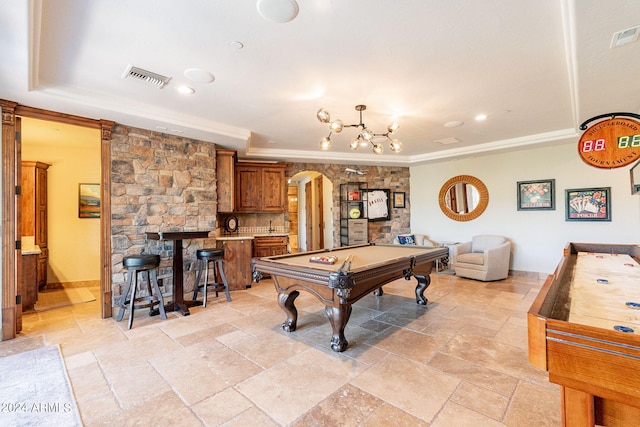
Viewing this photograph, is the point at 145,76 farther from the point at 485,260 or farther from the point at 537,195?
the point at 537,195

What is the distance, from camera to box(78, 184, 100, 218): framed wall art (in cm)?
539

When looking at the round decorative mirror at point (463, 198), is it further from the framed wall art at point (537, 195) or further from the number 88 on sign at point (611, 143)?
the number 88 on sign at point (611, 143)

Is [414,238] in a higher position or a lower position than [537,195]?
lower

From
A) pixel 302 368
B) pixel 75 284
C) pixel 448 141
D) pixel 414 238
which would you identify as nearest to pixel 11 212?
pixel 75 284

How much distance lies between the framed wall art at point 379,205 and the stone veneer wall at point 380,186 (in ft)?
0.40

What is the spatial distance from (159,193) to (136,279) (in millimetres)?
1371

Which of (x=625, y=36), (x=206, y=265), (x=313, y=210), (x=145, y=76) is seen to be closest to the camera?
(x=625, y=36)

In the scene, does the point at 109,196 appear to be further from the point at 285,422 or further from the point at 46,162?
the point at 285,422

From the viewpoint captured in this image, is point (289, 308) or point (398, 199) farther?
point (398, 199)

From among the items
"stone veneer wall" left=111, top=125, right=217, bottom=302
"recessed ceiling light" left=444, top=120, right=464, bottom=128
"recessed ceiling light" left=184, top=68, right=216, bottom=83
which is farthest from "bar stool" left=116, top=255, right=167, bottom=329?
"recessed ceiling light" left=444, top=120, right=464, bottom=128

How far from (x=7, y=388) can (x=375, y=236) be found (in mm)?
6341

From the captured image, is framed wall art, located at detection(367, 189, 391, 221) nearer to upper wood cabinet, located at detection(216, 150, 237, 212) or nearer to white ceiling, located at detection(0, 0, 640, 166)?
white ceiling, located at detection(0, 0, 640, 166)

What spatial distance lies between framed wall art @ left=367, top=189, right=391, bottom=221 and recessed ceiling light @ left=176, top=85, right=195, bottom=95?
480 centimetres

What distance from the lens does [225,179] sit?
16.7 feet
